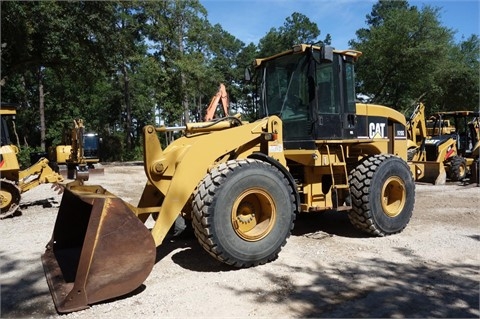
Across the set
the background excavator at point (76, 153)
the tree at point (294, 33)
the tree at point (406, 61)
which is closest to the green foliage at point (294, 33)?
the tree at point (294, 33)

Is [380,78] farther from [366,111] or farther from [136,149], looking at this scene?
[366,111]

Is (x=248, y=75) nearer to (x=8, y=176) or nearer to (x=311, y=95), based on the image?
(x=311, y=95)

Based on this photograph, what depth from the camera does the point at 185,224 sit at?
5871mm

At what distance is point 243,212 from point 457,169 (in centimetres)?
1089

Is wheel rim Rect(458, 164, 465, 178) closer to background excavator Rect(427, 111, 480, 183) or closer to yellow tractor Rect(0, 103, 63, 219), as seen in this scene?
background excavator Rect(427, 111, 480, 183)

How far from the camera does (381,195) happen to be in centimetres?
603

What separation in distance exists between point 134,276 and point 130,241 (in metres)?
0.32

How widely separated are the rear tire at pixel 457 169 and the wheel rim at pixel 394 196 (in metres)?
8.18

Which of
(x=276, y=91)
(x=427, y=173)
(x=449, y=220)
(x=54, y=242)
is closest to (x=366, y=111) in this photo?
(x=276, y=91)

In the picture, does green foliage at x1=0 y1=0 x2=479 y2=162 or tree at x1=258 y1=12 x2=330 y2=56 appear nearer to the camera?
green foliage at x1=0 y1=0 x2=479 y2=162

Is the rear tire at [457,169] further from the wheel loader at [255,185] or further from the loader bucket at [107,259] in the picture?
the loader bucket at [107,259]

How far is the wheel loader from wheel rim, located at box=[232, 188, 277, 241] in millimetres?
12

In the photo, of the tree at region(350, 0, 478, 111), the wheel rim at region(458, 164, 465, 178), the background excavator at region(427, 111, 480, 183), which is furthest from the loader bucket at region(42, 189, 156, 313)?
the tree at region(350, 0, 478, 111)

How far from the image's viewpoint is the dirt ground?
3684 mm
